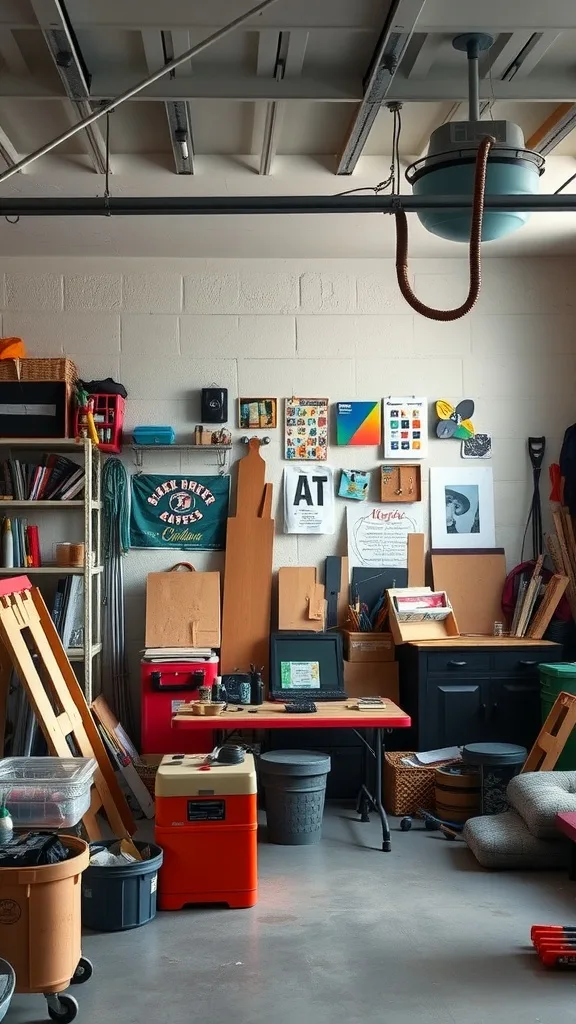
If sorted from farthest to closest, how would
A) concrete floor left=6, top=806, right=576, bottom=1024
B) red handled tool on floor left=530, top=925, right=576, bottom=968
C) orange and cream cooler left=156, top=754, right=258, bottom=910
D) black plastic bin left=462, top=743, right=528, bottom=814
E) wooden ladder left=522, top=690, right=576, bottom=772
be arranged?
black plastic bin left=462, top=743, right=528, bottom=814
wooden ladder left=522, top=690, right=576, bottom=772
orange and cream cooler left=156, top=754, right=258, bottom=910
red handled tool on floor left=530, top=925, right=576, bottom=968
concrete floor left=6, top=806, right=576, bottom=1024

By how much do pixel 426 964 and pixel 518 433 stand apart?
150 inches

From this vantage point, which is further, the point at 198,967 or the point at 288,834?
the point at 288,834

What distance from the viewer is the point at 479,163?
3344 mm

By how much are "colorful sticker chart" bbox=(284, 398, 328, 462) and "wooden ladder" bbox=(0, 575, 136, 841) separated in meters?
2.02

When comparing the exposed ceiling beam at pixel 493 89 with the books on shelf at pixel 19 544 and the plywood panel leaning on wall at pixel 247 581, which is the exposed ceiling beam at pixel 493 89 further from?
the books on shelf at pixel 19 544

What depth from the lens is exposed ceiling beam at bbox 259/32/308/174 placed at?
3883 millimetres

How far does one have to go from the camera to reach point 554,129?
4.74 m

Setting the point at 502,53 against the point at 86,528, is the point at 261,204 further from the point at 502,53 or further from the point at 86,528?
the point at 86,528

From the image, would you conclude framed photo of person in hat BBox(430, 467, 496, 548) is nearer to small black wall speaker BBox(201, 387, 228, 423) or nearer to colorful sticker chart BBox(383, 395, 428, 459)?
colorful sticker chart BBox(383, 395, 428, 459)

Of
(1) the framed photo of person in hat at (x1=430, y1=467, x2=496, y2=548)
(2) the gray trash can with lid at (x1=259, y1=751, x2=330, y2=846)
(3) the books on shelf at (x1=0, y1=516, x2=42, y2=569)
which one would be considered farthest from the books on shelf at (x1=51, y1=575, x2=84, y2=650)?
(1) the framed photo of person in hat at (x1=430, y1=467, x2=496, y2=548)

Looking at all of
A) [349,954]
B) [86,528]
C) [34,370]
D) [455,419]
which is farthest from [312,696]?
[34,370]

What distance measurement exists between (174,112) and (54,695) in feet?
9.54

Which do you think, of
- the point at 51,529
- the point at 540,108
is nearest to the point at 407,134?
the point at 540,108

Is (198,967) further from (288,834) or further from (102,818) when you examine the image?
(102,818)
